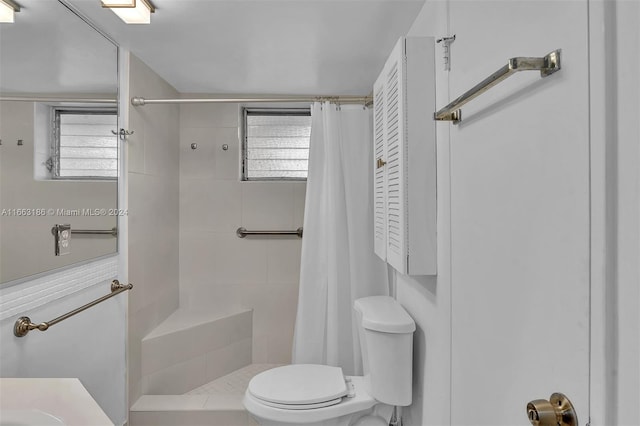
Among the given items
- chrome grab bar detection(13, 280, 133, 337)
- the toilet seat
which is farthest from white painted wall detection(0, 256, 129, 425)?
the toilet seat

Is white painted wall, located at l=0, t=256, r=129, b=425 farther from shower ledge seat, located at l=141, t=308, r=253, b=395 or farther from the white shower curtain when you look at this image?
the white shower curtain

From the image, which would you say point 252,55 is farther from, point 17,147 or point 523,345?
point 523,345

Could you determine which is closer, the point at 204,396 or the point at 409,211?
the point at 409,211

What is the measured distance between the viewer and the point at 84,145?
174cm

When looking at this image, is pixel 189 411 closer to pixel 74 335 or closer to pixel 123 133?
pixel 74 335

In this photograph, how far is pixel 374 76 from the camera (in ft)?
8.38

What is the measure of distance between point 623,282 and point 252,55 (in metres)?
2.06

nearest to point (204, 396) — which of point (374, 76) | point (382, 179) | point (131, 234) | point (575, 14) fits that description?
point (131, 234)

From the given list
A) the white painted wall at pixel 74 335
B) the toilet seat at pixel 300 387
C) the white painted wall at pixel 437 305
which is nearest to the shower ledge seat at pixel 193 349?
the white painted wall at pixel 74 335

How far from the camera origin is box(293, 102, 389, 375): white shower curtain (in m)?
2.16

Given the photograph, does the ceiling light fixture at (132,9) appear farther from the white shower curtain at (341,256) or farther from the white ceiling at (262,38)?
the white shower curtain at (341,256)

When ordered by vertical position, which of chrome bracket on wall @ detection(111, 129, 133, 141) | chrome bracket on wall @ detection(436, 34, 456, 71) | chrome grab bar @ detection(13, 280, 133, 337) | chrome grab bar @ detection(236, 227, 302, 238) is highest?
chrome bracket on wall @ detection(436, 34, 456, 71)

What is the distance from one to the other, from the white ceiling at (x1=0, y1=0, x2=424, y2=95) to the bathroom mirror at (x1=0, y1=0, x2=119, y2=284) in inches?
1.8

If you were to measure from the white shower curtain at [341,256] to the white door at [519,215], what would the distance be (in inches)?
36.1
